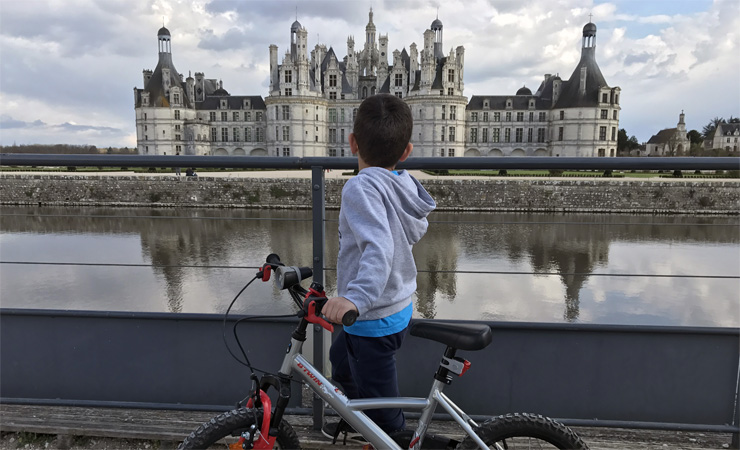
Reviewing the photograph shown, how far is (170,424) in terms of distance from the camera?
221cm

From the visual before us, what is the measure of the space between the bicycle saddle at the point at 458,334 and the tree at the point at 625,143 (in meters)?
68.4

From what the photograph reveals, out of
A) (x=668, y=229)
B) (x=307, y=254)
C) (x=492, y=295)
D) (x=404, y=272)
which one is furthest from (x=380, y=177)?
(x=668, y=229)

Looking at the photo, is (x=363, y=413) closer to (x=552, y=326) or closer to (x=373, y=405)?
(x=373, y=405)

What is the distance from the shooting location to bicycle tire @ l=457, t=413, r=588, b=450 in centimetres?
152

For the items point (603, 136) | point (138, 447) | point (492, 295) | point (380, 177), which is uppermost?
point (603, 136)

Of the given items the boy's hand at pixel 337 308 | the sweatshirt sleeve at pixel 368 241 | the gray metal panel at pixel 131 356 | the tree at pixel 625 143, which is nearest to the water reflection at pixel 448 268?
the gray metal panel at pixel 131 356

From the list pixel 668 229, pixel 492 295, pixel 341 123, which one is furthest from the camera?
pixel 341 123

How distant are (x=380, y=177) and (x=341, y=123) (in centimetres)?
5641

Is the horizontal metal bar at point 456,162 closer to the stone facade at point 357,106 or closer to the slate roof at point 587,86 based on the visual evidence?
the stone facade at point 357,106

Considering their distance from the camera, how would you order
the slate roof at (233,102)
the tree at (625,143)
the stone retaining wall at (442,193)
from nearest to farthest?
1. the stone retaining wall at (442,193)
2. the slate roof at (233,102)
3. the tree at (625,143)

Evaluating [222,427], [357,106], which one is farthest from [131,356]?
[357,106]

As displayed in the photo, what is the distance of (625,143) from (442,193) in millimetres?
48883

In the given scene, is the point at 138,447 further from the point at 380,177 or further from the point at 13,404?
the point at 380,177

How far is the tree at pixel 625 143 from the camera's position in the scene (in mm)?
63219
